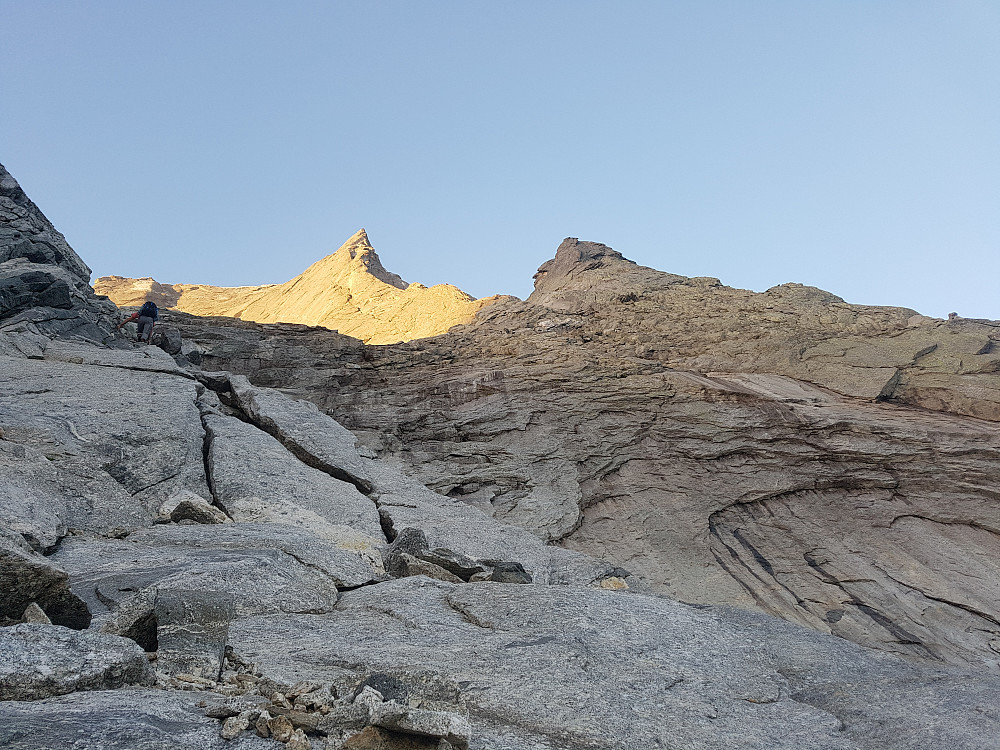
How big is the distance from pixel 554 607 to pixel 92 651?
5659mm

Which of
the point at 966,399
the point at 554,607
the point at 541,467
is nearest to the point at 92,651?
the point at 554,607

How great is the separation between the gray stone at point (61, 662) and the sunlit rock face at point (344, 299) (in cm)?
3549

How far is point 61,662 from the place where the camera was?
544cm

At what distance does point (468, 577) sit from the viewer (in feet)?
38.7

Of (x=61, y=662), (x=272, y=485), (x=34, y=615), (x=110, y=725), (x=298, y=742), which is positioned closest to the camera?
(x=110, y=725)

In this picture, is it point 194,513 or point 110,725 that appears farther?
point 194,513

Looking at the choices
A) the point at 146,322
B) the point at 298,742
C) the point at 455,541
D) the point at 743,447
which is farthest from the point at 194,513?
the point at 146,322

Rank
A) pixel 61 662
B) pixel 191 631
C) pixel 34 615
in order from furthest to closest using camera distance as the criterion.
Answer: pixel 191 631 < pixel 34 615 < pixel 61 662

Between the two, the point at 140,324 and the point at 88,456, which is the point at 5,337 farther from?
the point at 88,456

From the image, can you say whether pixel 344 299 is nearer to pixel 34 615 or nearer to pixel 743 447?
pixel 743 447

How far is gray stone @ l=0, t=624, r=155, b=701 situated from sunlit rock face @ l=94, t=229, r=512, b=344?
116 ft

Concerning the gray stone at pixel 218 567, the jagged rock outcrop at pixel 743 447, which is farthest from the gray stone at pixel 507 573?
the jagged rock outcrop at pixel 743 447

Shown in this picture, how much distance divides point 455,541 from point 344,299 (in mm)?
46656

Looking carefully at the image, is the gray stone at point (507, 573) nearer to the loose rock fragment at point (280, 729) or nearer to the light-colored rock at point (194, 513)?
the light-colored rock at point (194, 513)
